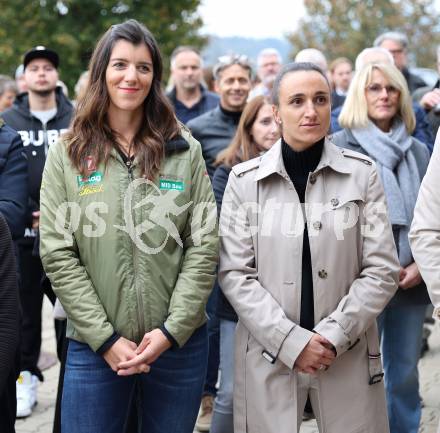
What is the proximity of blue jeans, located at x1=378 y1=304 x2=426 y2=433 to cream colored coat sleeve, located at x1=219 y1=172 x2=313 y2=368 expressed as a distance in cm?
138

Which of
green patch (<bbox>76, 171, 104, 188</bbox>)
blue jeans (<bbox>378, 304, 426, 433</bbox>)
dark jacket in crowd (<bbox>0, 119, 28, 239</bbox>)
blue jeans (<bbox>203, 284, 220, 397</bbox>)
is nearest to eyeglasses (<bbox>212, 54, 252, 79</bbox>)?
blue jeans (<bbox>203, 284, 220, 397</bbox>)

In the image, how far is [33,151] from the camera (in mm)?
6086

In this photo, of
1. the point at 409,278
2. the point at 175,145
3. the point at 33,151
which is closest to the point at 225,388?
the point at 409,278

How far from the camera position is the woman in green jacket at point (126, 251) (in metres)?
3.48

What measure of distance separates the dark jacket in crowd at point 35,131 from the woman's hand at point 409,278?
2.69 m

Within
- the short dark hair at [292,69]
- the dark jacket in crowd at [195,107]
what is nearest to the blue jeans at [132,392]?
the short dark hair at [292,69]

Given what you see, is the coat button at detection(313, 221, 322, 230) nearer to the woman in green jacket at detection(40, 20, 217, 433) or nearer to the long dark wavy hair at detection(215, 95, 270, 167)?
the woman in green jacket at detection(40, 20, 217, 433)

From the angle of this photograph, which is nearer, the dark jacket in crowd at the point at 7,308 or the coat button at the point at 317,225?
the dark jacket in crowd at the point at 7,308

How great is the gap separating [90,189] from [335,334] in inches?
49.2

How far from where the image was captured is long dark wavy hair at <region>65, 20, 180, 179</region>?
11.8 feet

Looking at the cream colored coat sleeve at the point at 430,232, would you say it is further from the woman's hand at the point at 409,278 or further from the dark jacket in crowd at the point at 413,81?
the dark jacket in crowd at the point at 413,81

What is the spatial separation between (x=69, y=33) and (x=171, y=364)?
910 inches

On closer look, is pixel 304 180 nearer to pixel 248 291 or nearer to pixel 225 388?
pixel 248 291
